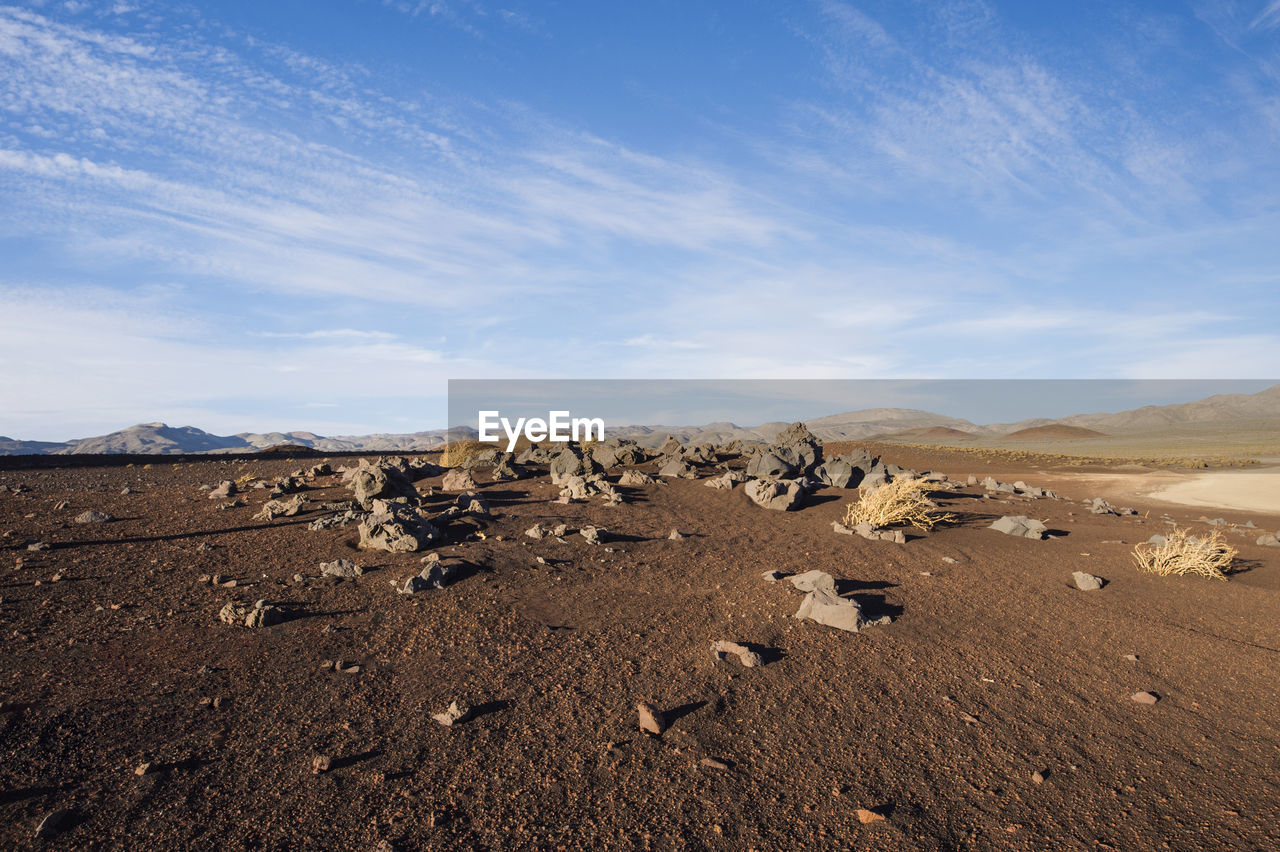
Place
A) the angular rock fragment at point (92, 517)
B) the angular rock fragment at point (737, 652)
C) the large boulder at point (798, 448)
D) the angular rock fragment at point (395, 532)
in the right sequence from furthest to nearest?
the large boulder at point (798, 448) < the angular rock fragment at point (92, 517) < the angular rock fragment at point (395, 532) < the angular rock fragment at point (737, 652)

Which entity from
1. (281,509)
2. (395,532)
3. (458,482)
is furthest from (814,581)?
(281,509)

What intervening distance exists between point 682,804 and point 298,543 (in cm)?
564

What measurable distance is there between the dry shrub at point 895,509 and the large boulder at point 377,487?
6.40m

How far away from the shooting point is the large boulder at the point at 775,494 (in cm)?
1012

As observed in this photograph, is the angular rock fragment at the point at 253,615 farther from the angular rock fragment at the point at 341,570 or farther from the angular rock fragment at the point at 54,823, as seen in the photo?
the angular rock fragment at the point at 54,823

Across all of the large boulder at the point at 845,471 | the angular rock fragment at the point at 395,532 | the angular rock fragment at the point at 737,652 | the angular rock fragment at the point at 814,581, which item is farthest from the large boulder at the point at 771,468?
the angular rock fragment at the point at 737,652

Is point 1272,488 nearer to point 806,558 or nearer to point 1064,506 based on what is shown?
point 1064,506

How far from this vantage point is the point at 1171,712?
4516 millimetres

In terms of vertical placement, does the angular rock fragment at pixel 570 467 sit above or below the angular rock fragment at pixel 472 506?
above

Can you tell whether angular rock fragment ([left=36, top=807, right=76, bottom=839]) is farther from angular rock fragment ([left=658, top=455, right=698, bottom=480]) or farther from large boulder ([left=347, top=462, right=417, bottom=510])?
angular rock fragment ([left=658, top=455, right=698, bottom=480])

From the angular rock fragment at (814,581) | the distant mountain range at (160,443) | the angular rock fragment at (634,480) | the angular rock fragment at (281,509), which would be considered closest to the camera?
the angular rock fragment at (814,581)

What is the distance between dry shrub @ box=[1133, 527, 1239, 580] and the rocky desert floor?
0.33 meters

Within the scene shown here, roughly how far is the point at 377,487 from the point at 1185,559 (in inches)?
406

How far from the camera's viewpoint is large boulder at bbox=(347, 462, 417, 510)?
29.2 feet
